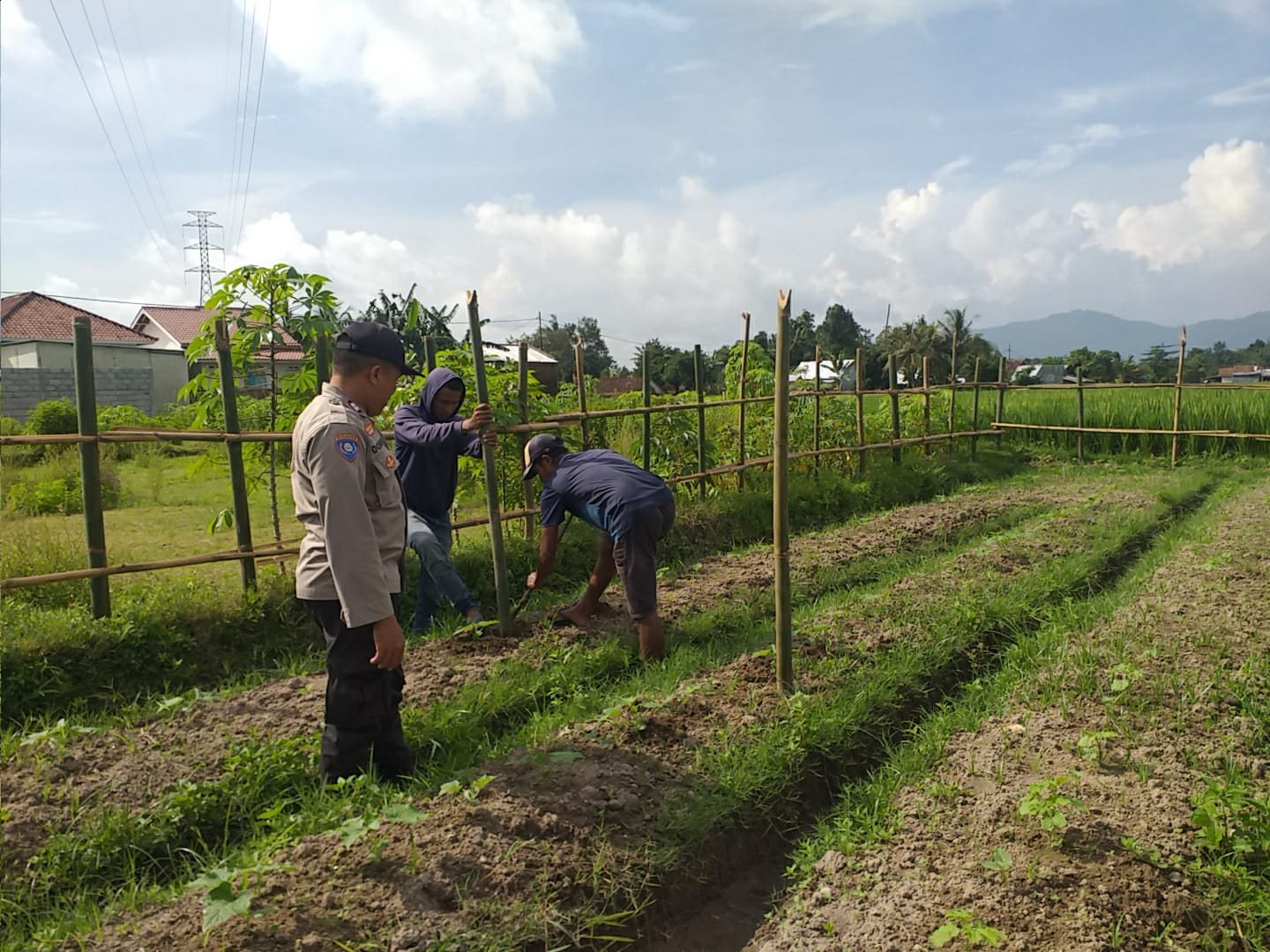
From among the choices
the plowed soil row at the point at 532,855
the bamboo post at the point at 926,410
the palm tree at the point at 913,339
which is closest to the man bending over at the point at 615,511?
the plowed soil row at the point at 532,855

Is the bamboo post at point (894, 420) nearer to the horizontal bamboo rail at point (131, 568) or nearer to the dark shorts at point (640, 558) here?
the dark shorts at point (640, 558)

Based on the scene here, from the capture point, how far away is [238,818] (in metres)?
3.51

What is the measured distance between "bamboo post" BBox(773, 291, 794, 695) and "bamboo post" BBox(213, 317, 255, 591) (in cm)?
358

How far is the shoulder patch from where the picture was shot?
2.96 m

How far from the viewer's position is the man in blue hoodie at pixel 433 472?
5094 millimetres

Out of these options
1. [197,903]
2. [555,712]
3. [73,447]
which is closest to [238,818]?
[197,903]

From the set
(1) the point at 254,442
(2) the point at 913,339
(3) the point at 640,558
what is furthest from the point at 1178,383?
(2) the point at 913,339

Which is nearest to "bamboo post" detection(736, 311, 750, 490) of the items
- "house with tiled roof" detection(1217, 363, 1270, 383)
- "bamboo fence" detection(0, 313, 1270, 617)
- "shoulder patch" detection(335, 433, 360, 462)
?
"bamboo fence" detection(0, 313, 1270, 617)

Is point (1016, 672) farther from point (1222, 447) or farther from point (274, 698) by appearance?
point (1222, 447)

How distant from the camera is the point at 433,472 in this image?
5297 millimetres

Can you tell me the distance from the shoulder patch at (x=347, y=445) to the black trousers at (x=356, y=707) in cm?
61

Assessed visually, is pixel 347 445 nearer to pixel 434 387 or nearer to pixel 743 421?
pixel 434 387

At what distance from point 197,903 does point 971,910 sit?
2.45m

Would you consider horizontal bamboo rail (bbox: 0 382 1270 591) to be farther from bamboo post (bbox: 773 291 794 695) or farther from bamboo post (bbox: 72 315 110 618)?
bamboo post (bbox: 773 291 794 695)
